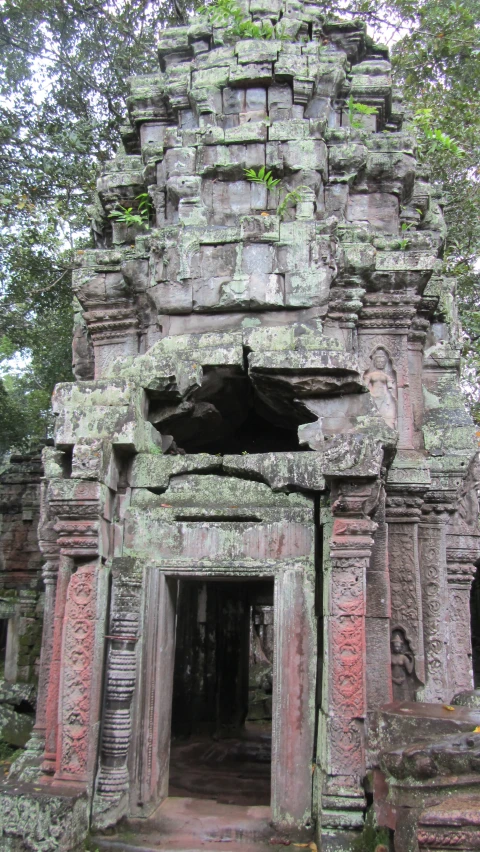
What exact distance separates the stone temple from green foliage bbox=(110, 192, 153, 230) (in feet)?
0.25

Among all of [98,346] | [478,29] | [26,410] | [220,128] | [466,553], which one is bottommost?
[466,553]

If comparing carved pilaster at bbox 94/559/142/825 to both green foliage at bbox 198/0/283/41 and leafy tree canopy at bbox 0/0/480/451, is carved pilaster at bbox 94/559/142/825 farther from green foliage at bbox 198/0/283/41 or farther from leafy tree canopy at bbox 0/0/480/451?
leafy tree canopy at bbox 0/0/480/451

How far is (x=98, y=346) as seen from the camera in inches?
286

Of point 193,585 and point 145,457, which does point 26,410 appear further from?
point 145,457

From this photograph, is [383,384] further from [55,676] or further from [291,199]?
[55,676]

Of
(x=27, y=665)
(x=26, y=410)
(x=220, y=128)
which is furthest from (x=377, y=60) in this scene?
(x=26, y=410)

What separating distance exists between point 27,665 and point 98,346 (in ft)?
15.6

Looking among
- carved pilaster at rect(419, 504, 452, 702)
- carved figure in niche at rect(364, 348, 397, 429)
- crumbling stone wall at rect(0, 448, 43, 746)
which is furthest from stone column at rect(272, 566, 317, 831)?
crumbling stone wall at rect(0, 448, 43, 746)

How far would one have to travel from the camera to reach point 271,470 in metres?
5.52

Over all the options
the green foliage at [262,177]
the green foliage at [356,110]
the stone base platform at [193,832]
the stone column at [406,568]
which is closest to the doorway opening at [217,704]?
the stone base platform at [193,832]

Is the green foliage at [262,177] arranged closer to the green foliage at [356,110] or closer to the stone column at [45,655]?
the green foliage at [356,110]

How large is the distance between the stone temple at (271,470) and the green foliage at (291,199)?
20 mm

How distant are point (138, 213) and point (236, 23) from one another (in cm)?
210

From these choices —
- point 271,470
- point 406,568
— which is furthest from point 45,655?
point 406,568
